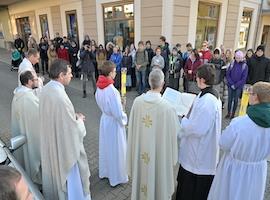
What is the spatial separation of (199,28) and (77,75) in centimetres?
653

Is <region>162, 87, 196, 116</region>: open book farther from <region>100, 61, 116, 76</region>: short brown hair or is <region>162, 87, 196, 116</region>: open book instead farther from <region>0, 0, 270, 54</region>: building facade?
<region>0, 0, 270, 54</region>: building facade

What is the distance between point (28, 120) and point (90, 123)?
314 cm

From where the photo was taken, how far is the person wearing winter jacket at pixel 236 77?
611cm

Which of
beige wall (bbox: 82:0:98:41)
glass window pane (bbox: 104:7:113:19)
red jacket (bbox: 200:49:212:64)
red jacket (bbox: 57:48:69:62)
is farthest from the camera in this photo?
beige wall (bbox: 82:0:98:41)

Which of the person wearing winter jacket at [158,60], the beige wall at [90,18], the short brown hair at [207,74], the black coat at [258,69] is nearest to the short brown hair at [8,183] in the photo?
the short brown hair at [207,74]

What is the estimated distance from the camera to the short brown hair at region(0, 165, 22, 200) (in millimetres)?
992

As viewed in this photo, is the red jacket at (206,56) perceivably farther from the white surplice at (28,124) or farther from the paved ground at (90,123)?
the white surplice at (28,124)

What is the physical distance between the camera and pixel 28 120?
3162 mm

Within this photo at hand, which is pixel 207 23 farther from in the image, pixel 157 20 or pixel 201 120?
pixel 201 120

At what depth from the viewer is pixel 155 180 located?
282 cm

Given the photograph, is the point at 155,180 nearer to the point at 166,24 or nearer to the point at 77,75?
the point at 166,24

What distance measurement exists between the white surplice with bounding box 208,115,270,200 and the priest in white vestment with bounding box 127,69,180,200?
538 millimetres

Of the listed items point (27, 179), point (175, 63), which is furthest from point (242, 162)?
point (175, 63)

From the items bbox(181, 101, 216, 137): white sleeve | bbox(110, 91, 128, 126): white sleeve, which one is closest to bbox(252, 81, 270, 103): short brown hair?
bbox(181, 101, 216, 137): white sleeve
